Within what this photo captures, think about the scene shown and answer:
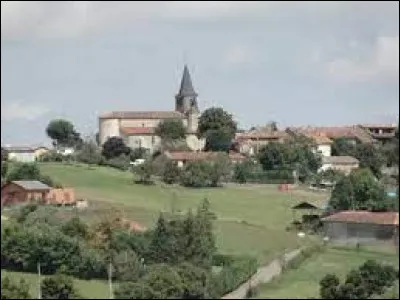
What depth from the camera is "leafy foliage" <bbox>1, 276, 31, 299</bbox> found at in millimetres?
9680

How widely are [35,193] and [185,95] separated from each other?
21.0 m

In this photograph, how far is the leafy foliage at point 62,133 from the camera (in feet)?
112

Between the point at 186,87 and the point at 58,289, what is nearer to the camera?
the point at 58,289

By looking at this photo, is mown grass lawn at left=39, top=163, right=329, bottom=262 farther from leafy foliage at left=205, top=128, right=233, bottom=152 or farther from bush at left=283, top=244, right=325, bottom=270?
leafy foliage at left=205, top=128, right=233, bottom=152

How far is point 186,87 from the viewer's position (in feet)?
122

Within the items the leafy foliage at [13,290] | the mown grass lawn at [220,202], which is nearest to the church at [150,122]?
the mown grass lawn at [220,202]

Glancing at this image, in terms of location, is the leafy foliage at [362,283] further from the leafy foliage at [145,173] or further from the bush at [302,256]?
the leafy foliage at [145,173]

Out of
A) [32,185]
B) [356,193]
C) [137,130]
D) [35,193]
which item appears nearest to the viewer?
→ [35,193]

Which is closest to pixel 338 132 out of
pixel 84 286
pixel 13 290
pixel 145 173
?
pixel 145 173

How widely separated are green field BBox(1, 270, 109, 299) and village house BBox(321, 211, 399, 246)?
2.86 meters

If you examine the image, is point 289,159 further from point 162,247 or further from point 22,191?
point 162,247

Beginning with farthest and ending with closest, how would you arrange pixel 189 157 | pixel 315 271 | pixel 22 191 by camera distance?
1. pixel 189 157
2. pixel 22 191
3. pixel 315 271

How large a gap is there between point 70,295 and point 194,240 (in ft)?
12.3

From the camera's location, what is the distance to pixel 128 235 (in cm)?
1435
